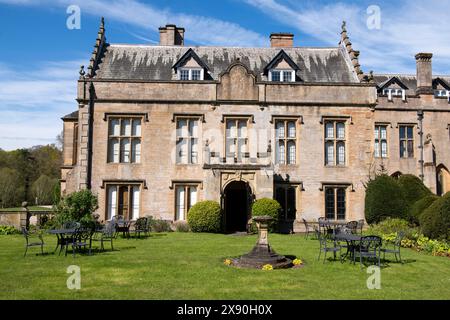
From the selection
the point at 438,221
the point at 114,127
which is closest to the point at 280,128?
the point at 114,127

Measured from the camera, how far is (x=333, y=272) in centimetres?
1100

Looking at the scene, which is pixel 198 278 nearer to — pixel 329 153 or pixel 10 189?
pixel 329 153

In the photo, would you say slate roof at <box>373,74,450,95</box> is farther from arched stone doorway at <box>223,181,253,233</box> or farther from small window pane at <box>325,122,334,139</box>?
arched stone doorway at <box>223,181,253,233</box>

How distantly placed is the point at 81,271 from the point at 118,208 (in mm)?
12842

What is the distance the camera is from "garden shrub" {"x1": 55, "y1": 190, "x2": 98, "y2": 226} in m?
19.4

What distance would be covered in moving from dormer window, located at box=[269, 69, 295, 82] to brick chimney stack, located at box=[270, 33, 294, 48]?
5089 millimetres

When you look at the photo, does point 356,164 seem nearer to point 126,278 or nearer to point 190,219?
point 190,219

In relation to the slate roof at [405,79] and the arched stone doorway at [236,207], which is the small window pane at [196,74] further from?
the slate roof at [405,79]

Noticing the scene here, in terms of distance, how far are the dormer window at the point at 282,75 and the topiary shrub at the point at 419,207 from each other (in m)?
10.2

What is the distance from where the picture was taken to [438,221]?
16156mm

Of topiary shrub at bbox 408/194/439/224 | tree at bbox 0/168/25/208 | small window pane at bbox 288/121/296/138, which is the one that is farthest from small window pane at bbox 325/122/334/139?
tree at bbox 0/168/25/208

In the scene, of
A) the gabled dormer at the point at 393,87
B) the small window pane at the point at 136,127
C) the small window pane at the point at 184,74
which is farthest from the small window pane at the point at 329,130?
the small window pane at the point at 136,127

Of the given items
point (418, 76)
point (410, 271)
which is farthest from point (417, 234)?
point (418, 76)

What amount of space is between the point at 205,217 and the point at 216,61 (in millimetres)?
10986
